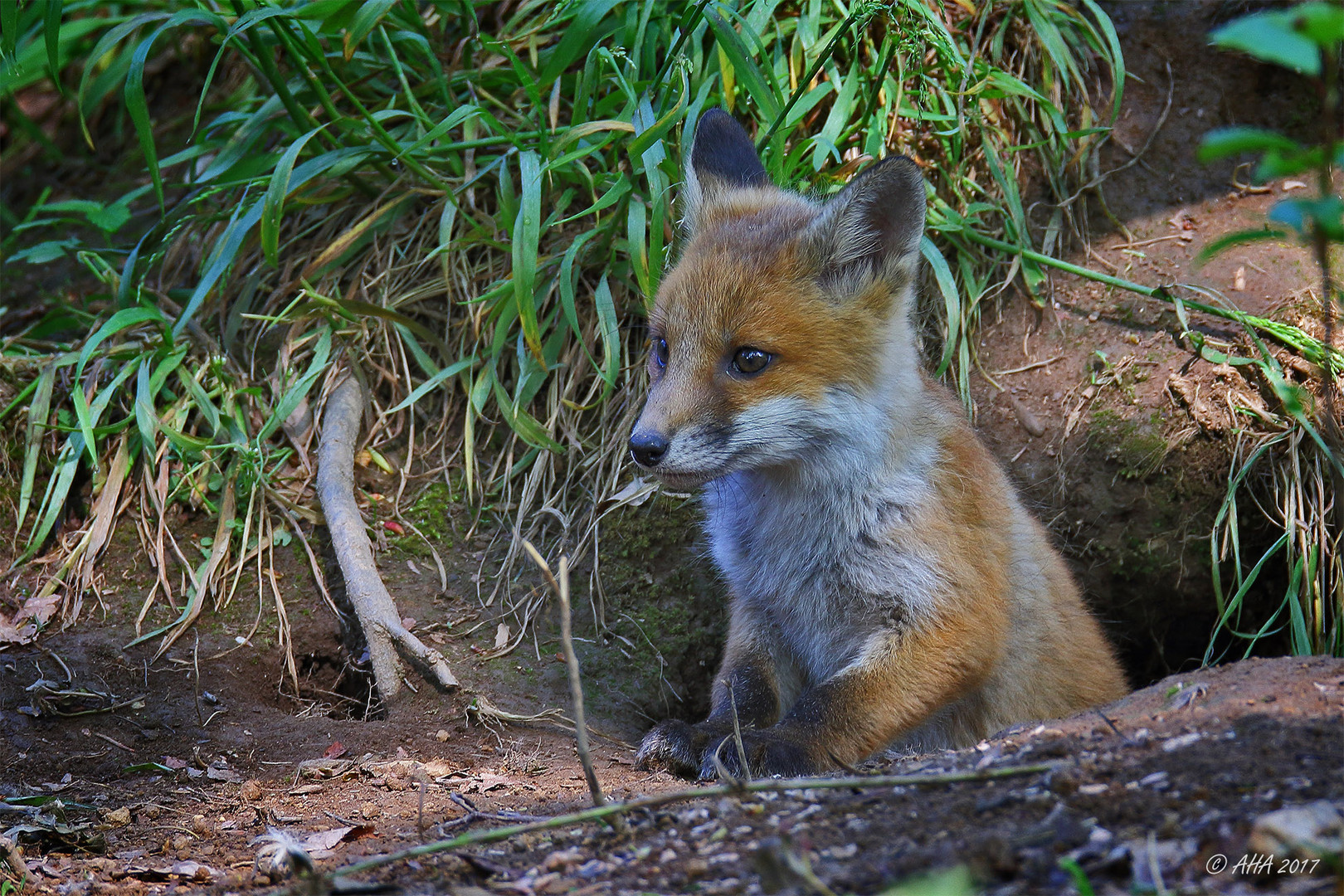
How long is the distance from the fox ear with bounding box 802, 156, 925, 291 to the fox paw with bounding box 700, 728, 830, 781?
4.62 ft

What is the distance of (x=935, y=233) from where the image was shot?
455 centimetres

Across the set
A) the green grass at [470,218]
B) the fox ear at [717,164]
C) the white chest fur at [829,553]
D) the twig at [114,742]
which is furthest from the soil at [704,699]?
the fox ear at [717,164]

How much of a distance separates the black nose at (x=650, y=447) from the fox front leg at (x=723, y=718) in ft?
2.54

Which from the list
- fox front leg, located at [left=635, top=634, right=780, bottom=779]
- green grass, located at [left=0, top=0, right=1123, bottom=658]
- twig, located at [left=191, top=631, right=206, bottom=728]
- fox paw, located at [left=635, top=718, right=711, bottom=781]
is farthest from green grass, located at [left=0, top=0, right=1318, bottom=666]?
fox paw, located at [left=635, top=718, right=711, bottom=781]

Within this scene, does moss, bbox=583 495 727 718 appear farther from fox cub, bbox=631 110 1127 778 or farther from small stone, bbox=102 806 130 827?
small stone, bbox=102 806 130 827

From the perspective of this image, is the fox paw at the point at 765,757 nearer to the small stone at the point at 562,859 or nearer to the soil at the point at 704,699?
the soil at the point at 704,699

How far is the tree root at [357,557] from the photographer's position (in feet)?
12.7

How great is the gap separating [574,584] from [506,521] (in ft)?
1.38

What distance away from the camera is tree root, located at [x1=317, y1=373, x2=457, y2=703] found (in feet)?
12.7

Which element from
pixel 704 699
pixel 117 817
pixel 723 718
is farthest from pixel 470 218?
pixel 117 817

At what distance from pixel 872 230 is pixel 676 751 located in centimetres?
176

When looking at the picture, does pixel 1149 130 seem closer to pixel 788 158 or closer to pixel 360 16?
pixel 788 158

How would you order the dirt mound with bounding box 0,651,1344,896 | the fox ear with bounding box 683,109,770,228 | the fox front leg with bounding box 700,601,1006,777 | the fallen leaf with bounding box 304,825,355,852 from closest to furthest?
the dirt mound with bounding box 0,651,1344,896 < the fallen leaf with bounding box 304,825,355,852 < the fox front leg with bounding box 700,601,1006,777 < the fox ear with bounding box 683,109,770,228

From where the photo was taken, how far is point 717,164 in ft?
12.6
